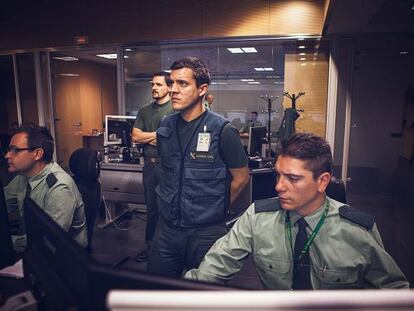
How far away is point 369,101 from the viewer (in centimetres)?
498

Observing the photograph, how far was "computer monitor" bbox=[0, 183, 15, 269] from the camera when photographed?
3.78 ft

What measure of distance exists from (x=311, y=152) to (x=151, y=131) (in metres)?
2.11

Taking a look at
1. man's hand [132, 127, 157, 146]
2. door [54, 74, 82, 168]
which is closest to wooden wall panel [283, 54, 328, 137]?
man's hand [132, 127, 157, 146]

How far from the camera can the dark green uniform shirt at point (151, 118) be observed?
313cm

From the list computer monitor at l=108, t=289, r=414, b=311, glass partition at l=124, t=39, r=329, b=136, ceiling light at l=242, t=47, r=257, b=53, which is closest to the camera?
computer monitor at l=108, t=289, r=414, b=311

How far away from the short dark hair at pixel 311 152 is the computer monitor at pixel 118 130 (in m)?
2.90

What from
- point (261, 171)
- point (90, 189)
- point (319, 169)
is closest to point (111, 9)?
point (261, 171)

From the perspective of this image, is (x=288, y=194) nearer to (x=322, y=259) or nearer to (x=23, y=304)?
(x=322, y=259)

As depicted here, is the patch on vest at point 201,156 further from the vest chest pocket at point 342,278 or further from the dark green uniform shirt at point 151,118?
the dark green uniform shirt at point 151,118

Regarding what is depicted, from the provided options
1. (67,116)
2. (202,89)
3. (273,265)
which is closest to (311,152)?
(273,265)

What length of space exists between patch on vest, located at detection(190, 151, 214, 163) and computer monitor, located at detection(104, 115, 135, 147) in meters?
2.29

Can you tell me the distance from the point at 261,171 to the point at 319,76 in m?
1.72

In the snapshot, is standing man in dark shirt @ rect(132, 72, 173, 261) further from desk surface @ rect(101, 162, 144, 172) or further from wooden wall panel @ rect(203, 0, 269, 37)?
wooden wall panel @ rect(203, 0, 269, 37)

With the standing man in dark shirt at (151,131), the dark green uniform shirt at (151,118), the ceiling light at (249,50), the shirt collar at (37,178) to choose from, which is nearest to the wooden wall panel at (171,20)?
the ceiling light at (249,50)
